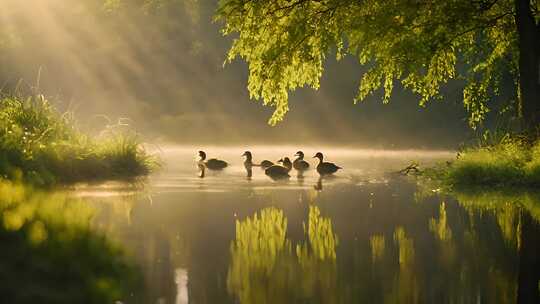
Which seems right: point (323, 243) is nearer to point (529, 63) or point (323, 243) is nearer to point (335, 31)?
point (335, 31)

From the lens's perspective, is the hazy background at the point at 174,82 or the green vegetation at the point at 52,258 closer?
the green vegetation at the point at 52,258

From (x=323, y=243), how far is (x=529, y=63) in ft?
43.6

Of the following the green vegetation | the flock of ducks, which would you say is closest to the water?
the green vegetation

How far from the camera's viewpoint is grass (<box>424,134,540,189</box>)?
22703 mm

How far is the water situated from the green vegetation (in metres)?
0.46

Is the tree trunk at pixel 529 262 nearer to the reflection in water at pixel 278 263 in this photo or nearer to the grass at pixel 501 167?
the reflection in water at pixel 278 263

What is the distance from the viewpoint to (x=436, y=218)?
16.7 m

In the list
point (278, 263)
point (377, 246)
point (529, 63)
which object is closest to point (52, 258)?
point (278, 263)

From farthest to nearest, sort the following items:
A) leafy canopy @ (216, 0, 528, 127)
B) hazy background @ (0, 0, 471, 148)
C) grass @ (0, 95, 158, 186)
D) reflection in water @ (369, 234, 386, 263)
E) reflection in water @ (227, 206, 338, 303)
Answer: hazy background @ (0, 0, 471, 148)
leafy canopy @ (216, 0, 528, 127)
grass @ (0, 95, 158, 186)
reflection in water @ (369, 234, 386, 263)
reflection in water @ (227, 206, 338, 303)

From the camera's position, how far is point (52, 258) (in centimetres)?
888

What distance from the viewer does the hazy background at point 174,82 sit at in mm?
67188

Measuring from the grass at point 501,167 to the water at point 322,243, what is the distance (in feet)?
5.29

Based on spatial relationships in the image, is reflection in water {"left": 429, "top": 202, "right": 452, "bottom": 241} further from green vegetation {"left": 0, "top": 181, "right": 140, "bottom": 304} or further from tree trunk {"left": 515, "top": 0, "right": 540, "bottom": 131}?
tree trunk {"left": 515, "top": 0, "right": 540, "bottom": 131}

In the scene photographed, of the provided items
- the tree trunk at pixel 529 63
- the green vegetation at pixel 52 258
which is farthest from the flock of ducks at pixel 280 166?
the green vegetation at pixel 52 258
